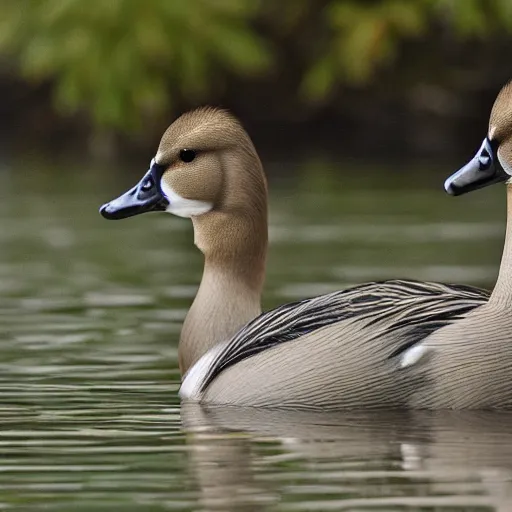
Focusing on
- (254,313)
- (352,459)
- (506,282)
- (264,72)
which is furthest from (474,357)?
(264,72)

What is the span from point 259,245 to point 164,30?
2325 cm

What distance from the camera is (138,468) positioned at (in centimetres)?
809

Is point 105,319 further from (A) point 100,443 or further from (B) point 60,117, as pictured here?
(B) point 60,117

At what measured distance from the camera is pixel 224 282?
10609mm

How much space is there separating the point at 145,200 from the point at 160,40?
74.3 feet

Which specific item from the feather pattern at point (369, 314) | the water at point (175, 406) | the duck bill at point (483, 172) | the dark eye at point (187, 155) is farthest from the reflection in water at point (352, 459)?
the dark eye at point (187, 155)

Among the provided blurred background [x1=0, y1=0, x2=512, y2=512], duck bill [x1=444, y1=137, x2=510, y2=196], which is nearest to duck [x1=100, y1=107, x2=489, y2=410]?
blurred background [x1=0, y1=0, x2=512, y2=512]

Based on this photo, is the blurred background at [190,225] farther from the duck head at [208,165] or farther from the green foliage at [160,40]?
the duck head at [208,165]

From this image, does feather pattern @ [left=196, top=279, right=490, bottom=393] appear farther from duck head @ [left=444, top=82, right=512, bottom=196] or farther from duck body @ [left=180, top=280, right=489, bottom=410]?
duck head @ [left=444, top=82, right=512, bottom=196]

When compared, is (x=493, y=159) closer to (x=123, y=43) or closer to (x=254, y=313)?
(x=254, y=313)

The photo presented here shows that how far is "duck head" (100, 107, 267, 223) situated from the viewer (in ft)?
34.9

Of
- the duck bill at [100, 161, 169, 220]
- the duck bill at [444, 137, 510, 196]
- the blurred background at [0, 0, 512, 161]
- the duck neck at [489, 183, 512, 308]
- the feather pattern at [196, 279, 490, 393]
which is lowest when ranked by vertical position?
the blurred background at [0, 0, 512, 161]

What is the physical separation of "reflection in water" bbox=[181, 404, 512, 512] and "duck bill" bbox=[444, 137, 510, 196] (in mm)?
1099

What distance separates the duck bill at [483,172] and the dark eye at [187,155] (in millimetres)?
1600
